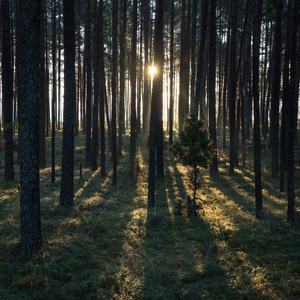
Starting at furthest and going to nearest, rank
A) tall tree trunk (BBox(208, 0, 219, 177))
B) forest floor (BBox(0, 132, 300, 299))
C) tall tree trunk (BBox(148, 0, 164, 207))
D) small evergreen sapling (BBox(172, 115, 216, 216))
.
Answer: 1. tall tree trunk (BBox(208, 0, 219, 177))
2. tall tree trunk (BBox(148, 0, 164, 207))
3. small evergreen sapling (BBox(172, 115, 216, 216))
4. forest floor (BBox(0, 132, 300, 299))

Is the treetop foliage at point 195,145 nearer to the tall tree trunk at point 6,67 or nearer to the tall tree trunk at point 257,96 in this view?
the tall tree trunk at point 257,96

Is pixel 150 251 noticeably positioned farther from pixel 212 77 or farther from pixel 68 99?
pixel 212 77

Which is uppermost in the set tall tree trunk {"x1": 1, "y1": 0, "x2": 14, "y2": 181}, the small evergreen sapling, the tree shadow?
tall tree trunk {"x1": 1, "y1": 0, "x2": 14, "y2": 181}

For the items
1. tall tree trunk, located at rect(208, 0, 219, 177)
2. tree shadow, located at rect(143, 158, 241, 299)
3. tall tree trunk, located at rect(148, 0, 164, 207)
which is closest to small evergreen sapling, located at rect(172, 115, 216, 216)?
tall tree trunk, located at rect(148, 0, 164, 207)

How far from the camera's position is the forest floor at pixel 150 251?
6.07 metres

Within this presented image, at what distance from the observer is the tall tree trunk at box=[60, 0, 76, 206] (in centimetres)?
1144

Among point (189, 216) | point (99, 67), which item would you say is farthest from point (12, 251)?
point (99, 67)

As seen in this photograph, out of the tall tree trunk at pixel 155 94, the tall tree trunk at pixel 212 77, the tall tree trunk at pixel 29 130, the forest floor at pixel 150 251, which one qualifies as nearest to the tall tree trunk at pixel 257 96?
the forest floor at pixel 150 251

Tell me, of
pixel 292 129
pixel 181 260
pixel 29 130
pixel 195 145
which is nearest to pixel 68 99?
pixel 29 130

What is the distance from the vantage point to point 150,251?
27.1 feet

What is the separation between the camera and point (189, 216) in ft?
39.2

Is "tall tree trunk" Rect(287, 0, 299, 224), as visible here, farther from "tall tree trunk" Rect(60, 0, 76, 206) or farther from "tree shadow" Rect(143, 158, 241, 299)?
"tall tree trunk" Rect(60, 0, 76, 206)

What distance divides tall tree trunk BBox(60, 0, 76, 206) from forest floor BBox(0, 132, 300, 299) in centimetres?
97

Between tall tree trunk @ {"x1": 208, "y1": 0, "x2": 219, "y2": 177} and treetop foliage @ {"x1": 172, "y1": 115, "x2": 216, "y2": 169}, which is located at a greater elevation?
tall tree trunk @ {"x1": 208, "y1": 0, "x2": 219, "y2": 177}
